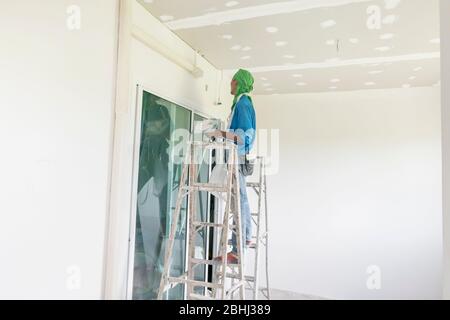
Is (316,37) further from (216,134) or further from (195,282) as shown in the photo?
(195,282)

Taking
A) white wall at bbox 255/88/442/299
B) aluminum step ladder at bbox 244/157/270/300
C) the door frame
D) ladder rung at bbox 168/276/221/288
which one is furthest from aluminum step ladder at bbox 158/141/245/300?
white wall at bbox 255/88/442/299

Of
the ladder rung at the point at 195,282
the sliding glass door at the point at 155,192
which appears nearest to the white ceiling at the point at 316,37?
the sliding glass door at the point at 155,192

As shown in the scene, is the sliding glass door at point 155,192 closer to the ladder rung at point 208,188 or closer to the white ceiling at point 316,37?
the ladder rung at point 208,188

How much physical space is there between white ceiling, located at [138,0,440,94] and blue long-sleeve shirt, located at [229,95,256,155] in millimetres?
549

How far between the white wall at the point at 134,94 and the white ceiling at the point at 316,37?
0.10 meters

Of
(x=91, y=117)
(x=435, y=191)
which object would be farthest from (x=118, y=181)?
(x=435, y=191)

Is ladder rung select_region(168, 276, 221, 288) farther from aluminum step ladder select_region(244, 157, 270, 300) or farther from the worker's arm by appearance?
the worker's arm

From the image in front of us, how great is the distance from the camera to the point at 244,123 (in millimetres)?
2369

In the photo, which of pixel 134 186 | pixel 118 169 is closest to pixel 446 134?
pixel 118 169

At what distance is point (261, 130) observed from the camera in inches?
163

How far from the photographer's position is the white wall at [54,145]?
4.00 ft

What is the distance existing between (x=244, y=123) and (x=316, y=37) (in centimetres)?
88
